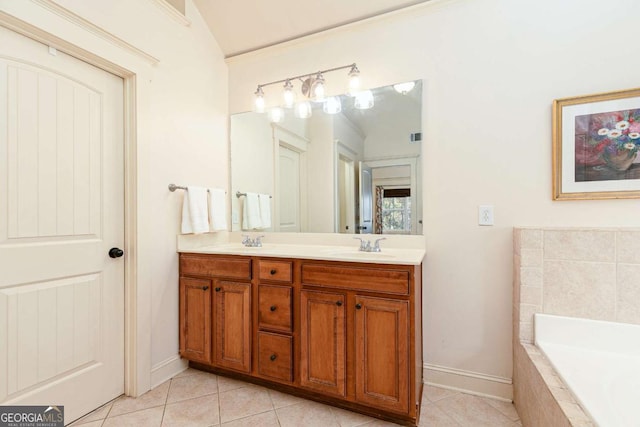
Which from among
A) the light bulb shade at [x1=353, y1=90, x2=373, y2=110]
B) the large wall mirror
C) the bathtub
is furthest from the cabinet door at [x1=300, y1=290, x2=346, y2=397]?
the light bulb shade at [x1=353, y1=90, x2=373, y2=110]

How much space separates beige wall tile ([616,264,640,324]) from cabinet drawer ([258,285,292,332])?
5.53 ft

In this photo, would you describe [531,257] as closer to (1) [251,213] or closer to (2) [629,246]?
(2) [629,246]

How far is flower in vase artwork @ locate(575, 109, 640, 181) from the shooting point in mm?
1531

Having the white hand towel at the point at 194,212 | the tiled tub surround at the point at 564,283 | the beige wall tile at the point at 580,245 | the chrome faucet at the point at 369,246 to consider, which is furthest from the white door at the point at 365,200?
the white hand towel at the point at 194,212

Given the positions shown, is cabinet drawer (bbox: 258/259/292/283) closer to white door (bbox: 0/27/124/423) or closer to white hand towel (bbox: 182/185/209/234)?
white hand towel (bbox: 182/185/209/234)

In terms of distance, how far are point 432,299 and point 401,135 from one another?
1.12 m

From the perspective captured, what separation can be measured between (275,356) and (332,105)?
1.76m

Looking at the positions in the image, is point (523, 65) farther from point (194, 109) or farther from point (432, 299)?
point (194, 109)

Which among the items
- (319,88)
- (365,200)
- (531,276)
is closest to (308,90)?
(319,88)

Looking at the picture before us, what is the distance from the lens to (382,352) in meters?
1.54

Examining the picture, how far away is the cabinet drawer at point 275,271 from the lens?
1.77m

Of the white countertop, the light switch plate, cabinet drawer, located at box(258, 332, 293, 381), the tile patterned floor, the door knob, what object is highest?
the light switch plate

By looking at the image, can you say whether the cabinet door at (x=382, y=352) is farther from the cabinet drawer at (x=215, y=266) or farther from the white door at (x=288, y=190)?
the white door at (x=288, y=190)

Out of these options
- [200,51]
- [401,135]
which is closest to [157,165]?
[200,51]
